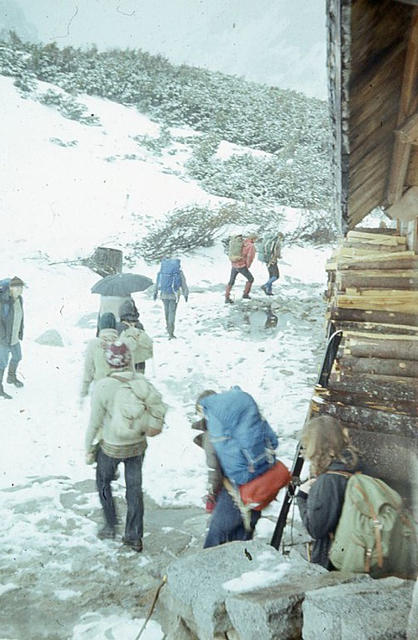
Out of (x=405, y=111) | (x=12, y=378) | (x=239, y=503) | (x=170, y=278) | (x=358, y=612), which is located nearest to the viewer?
(x=358, y=612)

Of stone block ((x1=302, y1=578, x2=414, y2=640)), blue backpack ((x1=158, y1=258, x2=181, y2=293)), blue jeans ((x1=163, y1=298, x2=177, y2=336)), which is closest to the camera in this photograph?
stone block ((x1=302, y1=578, x2=414, y2=640))

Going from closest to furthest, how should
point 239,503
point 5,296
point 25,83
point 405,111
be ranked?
point 405,111, point 239,503, point 5,296, point 25,83

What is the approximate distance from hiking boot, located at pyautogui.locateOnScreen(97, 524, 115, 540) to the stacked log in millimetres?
2071

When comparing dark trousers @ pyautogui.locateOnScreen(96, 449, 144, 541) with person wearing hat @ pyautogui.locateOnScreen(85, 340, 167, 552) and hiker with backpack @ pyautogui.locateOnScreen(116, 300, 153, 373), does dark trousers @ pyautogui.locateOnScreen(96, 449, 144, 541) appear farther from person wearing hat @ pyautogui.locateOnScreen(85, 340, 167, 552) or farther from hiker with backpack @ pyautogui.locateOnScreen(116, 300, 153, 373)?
hiker with backpack @ pyautogui.locateOnScreen(116, 300, 153, 373)

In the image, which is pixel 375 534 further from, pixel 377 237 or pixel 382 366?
pixel 377 237

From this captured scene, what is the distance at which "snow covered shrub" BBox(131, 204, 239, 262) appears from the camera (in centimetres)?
1619

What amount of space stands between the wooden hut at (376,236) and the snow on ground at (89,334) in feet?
4.78

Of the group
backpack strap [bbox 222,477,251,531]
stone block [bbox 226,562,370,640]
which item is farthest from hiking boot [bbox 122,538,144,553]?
stone block [bbox 226,562,370,640]

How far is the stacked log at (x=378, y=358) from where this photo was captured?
3.88m

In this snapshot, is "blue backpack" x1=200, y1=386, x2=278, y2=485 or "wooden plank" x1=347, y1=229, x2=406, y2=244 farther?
"wooden plank" x1=347, y1=229, x2=406, y2=244

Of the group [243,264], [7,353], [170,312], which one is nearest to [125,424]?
[7,353]

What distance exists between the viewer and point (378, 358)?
4.64 meters

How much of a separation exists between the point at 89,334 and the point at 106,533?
6.68 meters

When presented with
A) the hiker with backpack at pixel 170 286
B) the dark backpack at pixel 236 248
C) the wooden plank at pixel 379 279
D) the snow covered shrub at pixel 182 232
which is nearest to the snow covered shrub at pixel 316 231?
the snow covered shrub at pixel 182 232
